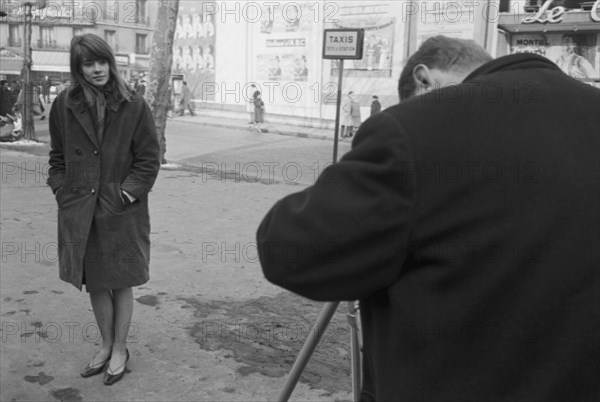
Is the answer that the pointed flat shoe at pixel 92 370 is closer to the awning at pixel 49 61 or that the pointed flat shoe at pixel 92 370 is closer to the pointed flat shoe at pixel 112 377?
the pointed flat shoe at pixel 112 377

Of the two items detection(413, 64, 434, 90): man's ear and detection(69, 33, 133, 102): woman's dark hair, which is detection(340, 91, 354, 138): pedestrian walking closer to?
Answer: detection(69, 33, 133, 102): woman's dark hair

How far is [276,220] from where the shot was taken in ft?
4.46

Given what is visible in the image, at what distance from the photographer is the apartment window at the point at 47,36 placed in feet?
176

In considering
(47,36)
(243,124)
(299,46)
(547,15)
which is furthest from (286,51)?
(47,36)

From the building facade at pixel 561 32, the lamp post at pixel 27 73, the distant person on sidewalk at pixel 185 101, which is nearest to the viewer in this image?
the lamp post at pixel 27 73

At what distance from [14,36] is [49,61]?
255 inches

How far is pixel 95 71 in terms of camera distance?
10.7 ft

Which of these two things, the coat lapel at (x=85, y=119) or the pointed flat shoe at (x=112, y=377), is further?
the pointed flat shoe at (x=112, y=377)

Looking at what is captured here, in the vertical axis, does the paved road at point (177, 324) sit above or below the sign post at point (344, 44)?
below

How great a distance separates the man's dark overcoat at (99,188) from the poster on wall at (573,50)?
19.0 metres

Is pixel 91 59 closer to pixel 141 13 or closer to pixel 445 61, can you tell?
pixel 445 61

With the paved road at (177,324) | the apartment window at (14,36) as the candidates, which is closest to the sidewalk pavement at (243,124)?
the paved road at (177,324)

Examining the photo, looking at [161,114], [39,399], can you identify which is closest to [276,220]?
[39,399]

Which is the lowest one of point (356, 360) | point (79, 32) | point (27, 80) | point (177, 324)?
point (177, 324)
